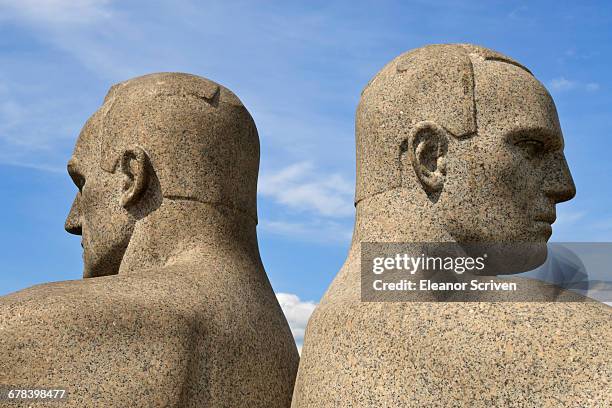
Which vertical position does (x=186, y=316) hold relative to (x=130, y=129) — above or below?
below

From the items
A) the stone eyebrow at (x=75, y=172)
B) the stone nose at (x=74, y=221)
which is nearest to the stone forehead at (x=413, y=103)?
the stone eyebrow at (x=75, y=172)

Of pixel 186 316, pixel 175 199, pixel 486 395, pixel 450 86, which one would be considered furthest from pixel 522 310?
pixel 175 199

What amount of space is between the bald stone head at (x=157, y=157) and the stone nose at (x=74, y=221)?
20 cm

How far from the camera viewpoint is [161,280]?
20.6 ft

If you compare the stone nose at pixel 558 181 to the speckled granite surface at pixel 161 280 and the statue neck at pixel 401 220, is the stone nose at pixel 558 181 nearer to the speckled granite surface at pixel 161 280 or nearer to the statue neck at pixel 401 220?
the statue neck at pixel 401 220

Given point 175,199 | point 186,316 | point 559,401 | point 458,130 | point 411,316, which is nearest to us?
point 559,401

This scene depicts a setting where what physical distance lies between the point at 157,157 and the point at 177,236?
62 centimetres

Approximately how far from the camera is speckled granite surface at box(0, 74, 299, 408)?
5715 mm

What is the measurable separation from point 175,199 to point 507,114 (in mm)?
2529

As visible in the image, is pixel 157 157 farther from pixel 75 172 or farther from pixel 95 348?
pixel 95 348

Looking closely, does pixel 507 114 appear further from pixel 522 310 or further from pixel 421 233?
pixel 522 310

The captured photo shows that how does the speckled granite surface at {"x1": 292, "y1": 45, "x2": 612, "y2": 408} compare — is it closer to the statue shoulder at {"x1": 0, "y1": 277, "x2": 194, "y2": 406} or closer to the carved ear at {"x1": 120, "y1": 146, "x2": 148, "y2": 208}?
the statue shoulder at {"x1": 0, "y1": 277, "x2": 194, "y2": 406}

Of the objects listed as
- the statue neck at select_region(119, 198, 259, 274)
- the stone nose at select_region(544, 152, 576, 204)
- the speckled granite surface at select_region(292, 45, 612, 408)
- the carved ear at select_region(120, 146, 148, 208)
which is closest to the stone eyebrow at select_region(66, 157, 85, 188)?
the carved ear at select_region(120, 146, 148, 208)

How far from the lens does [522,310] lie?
512 centimetres
